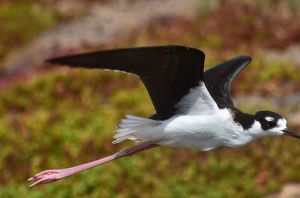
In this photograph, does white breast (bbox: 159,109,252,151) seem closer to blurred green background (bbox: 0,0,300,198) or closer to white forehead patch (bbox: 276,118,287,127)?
white forehead patch (bbox: 276,118,287,127)

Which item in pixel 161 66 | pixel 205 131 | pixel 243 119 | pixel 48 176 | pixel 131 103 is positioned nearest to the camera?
pixel 161 66

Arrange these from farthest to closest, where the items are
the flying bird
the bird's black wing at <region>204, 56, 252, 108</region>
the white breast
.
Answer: the bird's black wing at <region>204, 56, 252, 108</region>, the white breast, the flying bird

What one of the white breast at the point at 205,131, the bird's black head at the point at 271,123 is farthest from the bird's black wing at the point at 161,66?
the bird's black head at the point at 271,123

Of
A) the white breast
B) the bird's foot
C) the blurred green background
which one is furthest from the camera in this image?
the blurred green background

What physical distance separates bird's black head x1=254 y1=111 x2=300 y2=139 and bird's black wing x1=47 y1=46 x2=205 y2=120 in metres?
0.72

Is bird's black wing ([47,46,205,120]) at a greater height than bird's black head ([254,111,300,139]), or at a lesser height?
greater

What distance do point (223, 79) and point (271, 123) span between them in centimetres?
84

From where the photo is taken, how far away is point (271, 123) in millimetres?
7520

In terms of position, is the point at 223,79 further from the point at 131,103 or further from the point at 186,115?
the point at 131,103

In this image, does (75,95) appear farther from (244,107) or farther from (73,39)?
(73,39)

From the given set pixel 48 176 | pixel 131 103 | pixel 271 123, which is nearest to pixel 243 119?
pixel 271 123

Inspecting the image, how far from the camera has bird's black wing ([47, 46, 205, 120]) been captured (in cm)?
622

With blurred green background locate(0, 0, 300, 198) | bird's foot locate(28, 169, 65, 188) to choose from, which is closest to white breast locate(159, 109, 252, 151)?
bird's foot locate(28, 169, 65, 188)

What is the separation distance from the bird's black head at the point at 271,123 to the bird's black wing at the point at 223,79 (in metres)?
0.30
